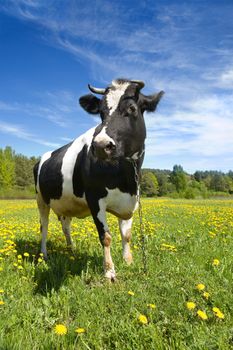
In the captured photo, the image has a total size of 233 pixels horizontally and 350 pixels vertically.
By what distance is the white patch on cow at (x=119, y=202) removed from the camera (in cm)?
516

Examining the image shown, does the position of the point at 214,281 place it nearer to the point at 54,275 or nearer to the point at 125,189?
the point at 125,189

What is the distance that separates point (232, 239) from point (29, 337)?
5.07m

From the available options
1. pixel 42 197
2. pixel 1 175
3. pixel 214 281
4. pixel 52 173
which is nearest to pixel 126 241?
pixel 214 281

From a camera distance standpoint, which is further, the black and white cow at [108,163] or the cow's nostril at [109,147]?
the black and white cow at [108,163]

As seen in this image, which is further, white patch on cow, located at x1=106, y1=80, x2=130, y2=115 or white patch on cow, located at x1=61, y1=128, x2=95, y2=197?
white patch on cow, located at x1=61, y1=128, x2=95, y2=197

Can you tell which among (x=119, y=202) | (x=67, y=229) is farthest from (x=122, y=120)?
(x=67, y=229)

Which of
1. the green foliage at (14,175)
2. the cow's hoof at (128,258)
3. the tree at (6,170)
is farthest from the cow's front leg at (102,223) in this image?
the tree at (6,170)

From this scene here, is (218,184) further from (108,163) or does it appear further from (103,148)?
(103,148)

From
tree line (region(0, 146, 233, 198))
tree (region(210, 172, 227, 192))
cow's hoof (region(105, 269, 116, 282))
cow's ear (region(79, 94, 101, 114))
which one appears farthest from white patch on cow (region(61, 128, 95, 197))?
tree (region(210, 172, 227, 192))

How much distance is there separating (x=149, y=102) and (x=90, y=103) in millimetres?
1005

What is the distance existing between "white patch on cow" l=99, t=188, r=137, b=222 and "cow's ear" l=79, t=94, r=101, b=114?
1328 millimetres

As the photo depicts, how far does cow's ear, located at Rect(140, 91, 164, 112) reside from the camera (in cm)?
501

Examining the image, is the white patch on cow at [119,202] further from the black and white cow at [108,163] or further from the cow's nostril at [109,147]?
the cow's nostril at [109,147]

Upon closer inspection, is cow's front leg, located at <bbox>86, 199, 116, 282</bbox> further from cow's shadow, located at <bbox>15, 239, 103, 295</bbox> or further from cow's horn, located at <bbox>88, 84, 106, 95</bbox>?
cow's horn, located at <bbox>88, 84, 106, 95</bbox>
